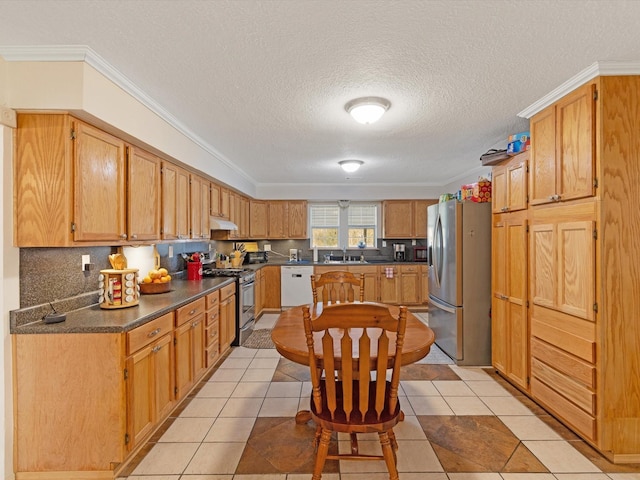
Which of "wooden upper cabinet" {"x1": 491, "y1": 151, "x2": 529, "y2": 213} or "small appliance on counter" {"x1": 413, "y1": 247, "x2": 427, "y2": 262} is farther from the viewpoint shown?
"small appliance on counter" {"x1": 413, "y1": 247, "x2": 427, "y2": 262}

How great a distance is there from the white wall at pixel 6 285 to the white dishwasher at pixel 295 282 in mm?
4263

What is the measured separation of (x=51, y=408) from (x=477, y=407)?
2.96 metres

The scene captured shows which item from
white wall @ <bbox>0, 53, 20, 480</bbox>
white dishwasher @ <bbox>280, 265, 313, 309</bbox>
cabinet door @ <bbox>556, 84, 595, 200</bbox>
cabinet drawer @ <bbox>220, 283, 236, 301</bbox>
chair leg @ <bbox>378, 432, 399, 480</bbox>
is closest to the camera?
chair leg @ <bbox>378, 432, 399, 480</bbox>

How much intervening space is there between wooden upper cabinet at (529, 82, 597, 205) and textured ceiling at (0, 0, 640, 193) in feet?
0.61

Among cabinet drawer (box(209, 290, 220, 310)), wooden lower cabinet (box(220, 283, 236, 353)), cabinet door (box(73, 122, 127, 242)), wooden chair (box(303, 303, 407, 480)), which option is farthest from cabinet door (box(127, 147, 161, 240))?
wooden chair (box(303, 303, 407, 480))

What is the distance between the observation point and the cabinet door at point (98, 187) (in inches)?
76.9

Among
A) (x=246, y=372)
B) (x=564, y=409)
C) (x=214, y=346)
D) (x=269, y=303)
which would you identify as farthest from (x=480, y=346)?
(x=269, y=303)

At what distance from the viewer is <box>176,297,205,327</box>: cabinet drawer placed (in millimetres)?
2555

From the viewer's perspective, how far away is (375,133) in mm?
3352

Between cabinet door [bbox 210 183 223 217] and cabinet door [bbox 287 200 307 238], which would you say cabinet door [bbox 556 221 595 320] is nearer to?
cabinet door [bbox 210 183 223 217]

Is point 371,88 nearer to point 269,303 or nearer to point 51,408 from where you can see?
point 51,408

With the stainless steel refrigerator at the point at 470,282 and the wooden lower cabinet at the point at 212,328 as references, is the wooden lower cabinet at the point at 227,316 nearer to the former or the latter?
the wooden lower cabinet at the point at 212,328

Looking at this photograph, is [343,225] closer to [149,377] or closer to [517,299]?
[517,299]

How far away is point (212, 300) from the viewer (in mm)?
3291
